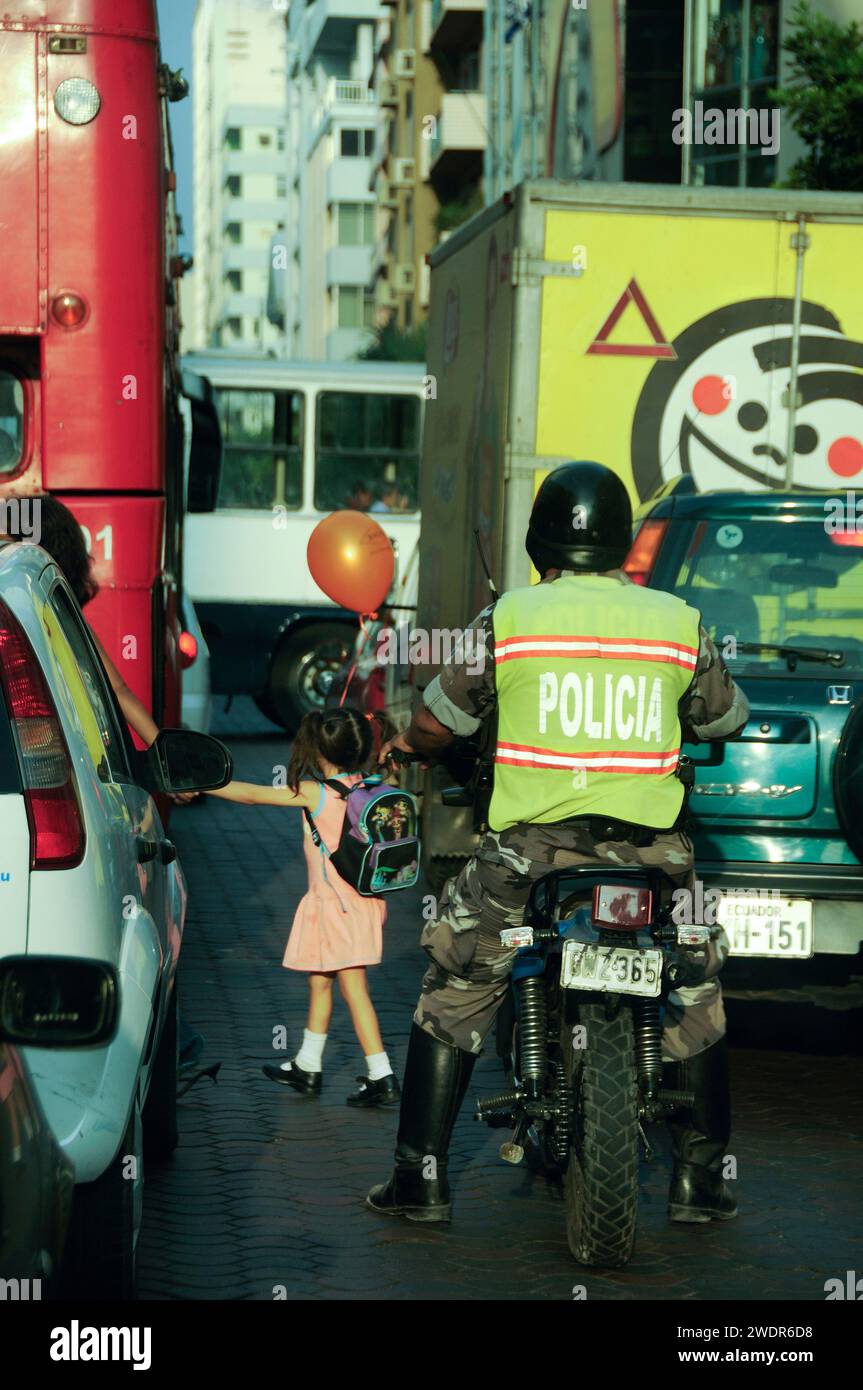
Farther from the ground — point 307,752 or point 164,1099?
point 307,752

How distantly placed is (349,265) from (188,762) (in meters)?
80.7

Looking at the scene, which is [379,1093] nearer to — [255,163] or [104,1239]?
[104,1239]

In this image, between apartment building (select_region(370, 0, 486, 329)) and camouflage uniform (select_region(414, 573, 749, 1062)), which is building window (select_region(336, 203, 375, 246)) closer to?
apartment building (select_region(370, 0, 486, 329))

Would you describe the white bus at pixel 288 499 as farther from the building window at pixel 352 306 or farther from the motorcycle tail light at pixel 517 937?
the building window at pixel 352 306

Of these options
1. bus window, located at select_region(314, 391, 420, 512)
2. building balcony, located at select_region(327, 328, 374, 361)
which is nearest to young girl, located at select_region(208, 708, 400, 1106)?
bus window, located at select_region(314, 391, 420, 512)

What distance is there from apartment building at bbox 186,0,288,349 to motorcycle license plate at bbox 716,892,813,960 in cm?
13375

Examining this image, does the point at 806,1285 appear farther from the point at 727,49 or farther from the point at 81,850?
the point at 727,49

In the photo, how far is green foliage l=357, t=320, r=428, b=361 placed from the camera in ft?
168

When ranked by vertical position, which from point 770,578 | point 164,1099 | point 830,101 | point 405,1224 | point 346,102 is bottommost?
point 405,1224

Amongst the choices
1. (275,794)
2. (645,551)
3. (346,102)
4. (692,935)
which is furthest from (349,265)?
(692,935)

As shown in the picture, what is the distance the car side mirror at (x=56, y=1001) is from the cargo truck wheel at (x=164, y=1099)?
306cm

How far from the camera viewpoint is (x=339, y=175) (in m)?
83.9

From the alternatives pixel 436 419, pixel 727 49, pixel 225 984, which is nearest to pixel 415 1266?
pixel 225 984

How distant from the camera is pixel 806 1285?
5.29m
